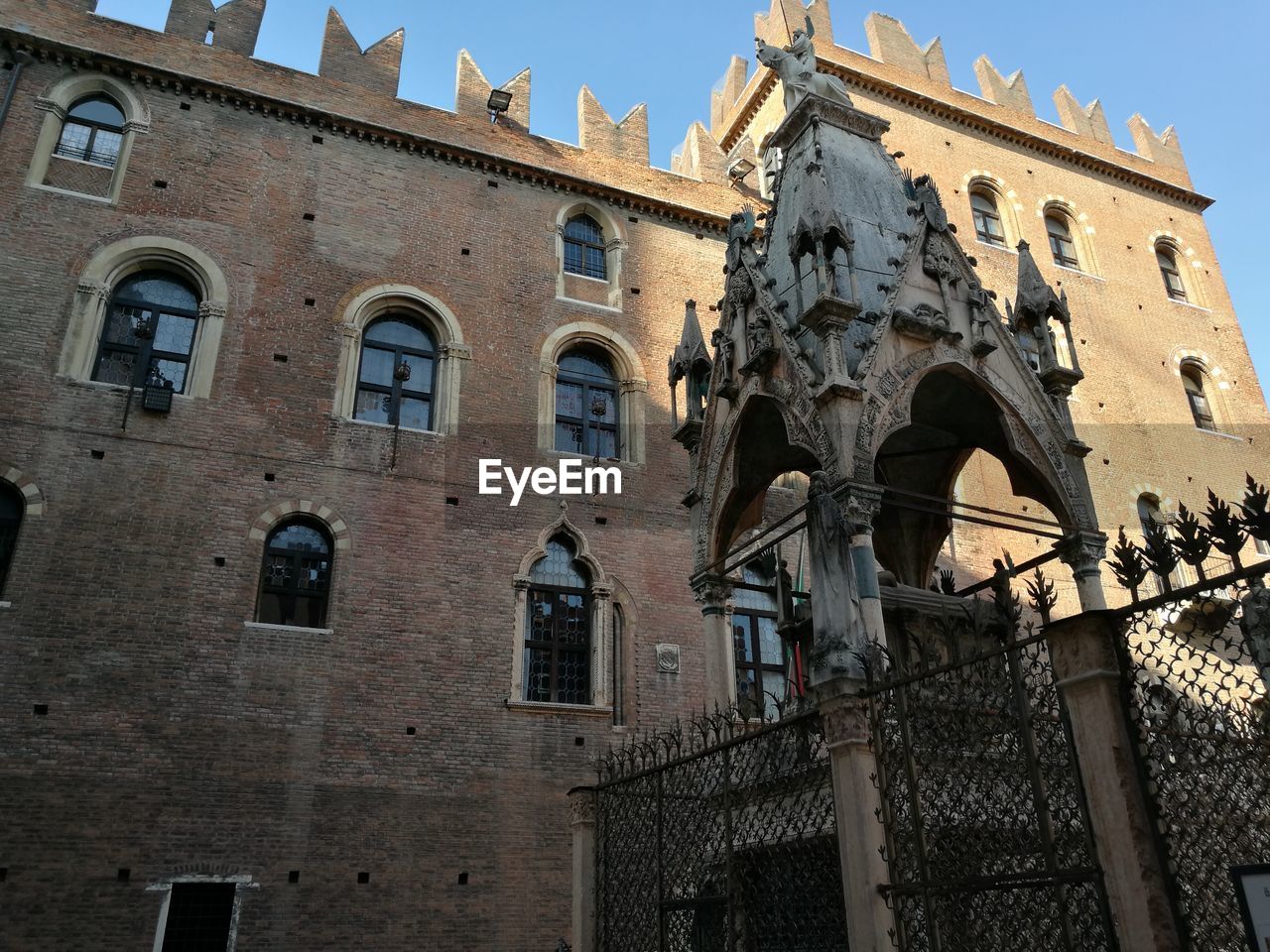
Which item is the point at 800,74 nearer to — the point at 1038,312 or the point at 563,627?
the point at 1038,312

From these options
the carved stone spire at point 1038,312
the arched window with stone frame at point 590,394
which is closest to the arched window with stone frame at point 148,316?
the arched window with stone frame at point 590,394

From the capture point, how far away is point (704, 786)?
6.62m

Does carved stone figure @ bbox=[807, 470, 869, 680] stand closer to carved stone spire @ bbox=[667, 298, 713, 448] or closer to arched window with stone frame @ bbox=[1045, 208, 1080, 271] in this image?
carved stone spire @ bbox=[667, 298, 713, 448]

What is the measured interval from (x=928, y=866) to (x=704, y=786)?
2.12 meters

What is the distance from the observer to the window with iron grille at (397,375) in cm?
1540

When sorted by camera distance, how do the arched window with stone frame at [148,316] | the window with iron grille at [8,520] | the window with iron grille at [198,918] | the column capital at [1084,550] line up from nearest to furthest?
the column capital at [1084,550]
the window with iron grille at [198,918]
the window with iron grille at [8,520]
the arched window with stone frame at [148,316]

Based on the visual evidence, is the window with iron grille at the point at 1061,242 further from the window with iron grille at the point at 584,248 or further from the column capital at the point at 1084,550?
the column capital at the point at 1084,550

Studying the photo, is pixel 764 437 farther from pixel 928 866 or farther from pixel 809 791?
pixel 928 866

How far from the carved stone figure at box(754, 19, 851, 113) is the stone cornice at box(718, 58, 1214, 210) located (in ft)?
43.0

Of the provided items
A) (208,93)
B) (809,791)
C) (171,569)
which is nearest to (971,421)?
(809,791)

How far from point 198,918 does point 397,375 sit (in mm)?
7815

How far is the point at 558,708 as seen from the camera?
14.0 m

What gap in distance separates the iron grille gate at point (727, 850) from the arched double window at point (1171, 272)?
22.5 m

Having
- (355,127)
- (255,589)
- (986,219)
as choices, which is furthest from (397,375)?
(986,219)
